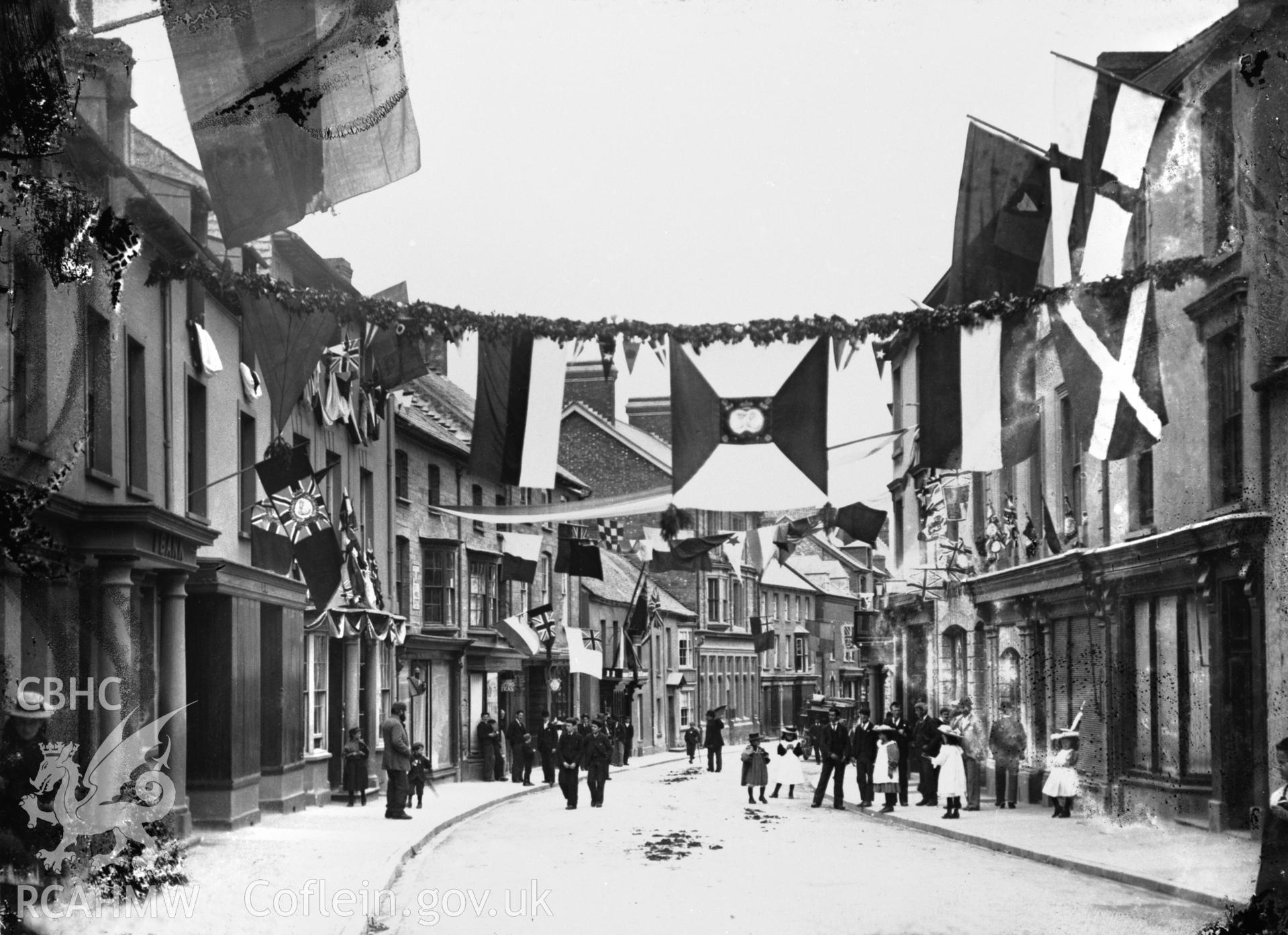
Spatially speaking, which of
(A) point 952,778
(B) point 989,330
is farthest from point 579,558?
(B) point 989,330

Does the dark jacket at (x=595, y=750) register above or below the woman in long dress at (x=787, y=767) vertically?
above

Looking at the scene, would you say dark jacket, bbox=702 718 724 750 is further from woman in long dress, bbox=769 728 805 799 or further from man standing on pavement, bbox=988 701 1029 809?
man standing on pavement, bbox=988 701 1029 809

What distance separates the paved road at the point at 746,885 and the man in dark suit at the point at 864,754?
426 centimetres

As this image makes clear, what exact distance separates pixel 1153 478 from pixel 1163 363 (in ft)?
8.09

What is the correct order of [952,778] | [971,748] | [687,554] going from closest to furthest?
[952,778], [971,748], [687,554]

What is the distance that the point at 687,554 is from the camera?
110ft

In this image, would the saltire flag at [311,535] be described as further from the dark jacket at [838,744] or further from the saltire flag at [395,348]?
the dark jacket at [838,744]

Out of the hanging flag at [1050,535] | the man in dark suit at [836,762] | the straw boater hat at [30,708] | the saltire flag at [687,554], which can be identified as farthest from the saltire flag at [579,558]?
the straw boater hat at [30,708]

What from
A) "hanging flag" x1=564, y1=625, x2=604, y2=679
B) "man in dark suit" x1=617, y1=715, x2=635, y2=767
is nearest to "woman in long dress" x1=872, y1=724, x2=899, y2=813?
"hanging flag" x1=564, y1=625, x2=604, y2=679

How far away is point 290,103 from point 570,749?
18.0m

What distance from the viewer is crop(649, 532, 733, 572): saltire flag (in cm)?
3328

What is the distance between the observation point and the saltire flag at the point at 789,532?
2964 centimetres

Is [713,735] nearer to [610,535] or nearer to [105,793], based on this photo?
[610,535]

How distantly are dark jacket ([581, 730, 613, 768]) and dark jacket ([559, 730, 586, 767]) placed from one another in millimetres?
285
